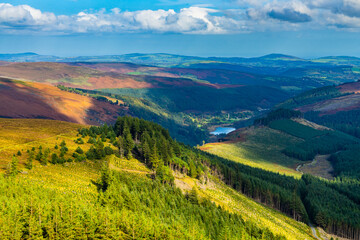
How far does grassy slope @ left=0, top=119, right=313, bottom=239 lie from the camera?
7358 cm

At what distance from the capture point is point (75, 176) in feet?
276

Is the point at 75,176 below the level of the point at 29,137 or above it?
below

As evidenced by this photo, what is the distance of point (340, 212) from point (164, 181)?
3729 inches

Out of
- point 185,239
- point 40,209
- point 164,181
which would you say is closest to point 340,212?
point 164,181

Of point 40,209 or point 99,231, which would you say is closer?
point 40,209

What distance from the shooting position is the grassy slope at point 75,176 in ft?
241

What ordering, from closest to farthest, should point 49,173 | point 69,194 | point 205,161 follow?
point 69,194, point 49,173, point 205,161

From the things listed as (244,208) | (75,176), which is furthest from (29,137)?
(244,208)

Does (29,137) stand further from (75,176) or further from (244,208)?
(244,208)

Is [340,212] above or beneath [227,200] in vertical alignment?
beneath

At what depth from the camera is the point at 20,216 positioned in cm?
5044

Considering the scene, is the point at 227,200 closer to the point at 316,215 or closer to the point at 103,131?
the point at 316,215

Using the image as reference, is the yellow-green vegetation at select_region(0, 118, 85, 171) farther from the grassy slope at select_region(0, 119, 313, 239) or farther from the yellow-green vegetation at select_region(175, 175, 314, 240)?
the yellow-green vegetation at select_region(175, 175, 314, 240)

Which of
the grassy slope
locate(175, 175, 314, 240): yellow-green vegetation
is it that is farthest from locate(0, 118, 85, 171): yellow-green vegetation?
locate(175, 175, 314, 240): yellow-green vegetation
